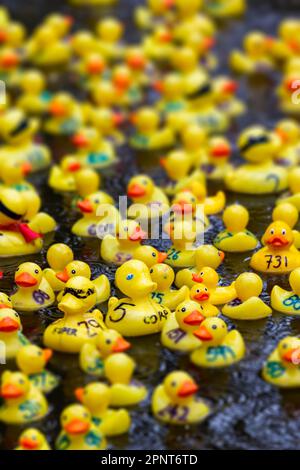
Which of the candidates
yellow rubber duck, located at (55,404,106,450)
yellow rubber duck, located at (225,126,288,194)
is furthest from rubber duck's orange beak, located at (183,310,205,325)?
yellow rubber duck, located at (225,126,288,194)

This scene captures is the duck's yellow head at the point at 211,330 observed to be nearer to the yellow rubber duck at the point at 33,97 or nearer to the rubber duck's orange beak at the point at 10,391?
the rubber duck's orange beak at the point at 10,391

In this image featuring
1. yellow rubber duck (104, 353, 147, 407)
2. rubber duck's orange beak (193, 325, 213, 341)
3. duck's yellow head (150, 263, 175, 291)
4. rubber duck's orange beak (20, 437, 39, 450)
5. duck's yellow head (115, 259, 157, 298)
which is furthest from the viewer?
duck's yellow head (150, 263, 175, 291)

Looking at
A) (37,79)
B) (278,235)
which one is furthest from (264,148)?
(37,79)

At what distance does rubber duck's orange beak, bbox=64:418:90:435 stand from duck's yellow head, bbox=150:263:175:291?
6.12ft

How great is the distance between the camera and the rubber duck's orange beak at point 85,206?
424 inches

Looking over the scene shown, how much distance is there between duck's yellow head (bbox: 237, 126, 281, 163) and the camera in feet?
39.0

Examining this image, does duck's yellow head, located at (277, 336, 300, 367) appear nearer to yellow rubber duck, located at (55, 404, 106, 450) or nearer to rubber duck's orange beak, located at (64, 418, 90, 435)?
yellow rubber duck, located at (55, 404, 106, 450)

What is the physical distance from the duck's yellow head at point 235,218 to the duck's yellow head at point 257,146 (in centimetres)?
146

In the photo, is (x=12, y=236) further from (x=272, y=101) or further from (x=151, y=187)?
(x=272, y=101)

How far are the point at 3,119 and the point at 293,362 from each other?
5.13 metres

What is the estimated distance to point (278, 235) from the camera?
32.8 feet

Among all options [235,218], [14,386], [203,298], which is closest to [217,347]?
[203,298]

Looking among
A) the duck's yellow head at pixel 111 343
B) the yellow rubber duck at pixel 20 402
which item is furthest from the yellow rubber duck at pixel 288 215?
the yellow rubber duck at pixel 20 402

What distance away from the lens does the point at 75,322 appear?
916 cm
